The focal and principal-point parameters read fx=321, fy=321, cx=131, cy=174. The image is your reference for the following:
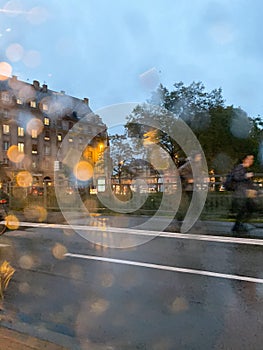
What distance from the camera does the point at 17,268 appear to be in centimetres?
557

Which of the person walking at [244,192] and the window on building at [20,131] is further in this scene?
the window on building at [20,131]

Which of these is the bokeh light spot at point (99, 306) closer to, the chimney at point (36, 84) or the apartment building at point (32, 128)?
the apartment building at point (32, 128)

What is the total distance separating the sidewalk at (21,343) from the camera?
2.84 m

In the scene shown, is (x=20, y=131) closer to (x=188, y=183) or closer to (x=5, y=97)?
(x=5, y=97)

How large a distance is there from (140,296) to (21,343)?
1687mm

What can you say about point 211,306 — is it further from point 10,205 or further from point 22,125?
point 22,125

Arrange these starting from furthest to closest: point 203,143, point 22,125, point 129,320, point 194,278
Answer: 1. point 22,125
2. point 203,143
3. point 194,278
4. point 129,320

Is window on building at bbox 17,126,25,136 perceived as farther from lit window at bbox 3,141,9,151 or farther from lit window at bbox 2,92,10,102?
lit window at bbox 2,92,10,102

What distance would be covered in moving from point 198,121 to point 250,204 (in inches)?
541

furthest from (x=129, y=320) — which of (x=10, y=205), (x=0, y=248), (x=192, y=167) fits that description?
(x=10, y=205)

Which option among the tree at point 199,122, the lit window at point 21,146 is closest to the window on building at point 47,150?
the lit window at point 21,146

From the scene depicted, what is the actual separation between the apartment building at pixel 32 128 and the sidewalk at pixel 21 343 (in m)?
45.1

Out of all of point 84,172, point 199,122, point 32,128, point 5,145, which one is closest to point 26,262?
point 84,172

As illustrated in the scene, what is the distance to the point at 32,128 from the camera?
57.7m
